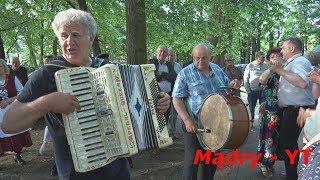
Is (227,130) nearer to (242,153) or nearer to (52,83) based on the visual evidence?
(52,83)

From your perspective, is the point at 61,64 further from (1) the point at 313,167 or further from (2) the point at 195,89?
(2) the point at 195,89

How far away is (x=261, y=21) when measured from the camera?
1166 centimetres

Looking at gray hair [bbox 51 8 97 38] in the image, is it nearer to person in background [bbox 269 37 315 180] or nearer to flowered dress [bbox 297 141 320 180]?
flowered dress [bbox 297 141 320 180]

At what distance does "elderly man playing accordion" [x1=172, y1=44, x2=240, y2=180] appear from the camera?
5.04m

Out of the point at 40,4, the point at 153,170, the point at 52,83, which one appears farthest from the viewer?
the point at 40,4

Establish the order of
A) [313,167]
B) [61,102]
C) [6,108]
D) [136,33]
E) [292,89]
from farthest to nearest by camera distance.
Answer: [136,33] < [6,108] < [292,89] < [61,102] < [313,167]

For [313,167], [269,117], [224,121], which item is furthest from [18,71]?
[313,167]

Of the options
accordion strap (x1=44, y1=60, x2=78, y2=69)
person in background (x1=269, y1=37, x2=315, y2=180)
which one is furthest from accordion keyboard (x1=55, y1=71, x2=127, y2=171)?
person in background (x1=269, y1=37, x2=315, y2=180)

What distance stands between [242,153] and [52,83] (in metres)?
5.37

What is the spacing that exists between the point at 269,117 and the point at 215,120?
1698mm

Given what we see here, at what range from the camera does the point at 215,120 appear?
15.8 ft

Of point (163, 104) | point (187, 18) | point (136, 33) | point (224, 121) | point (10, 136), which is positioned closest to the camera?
point (163, 104)

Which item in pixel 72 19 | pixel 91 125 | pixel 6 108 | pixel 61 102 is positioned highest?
pixel 72 19

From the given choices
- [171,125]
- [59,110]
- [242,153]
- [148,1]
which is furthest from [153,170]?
[148,1]
